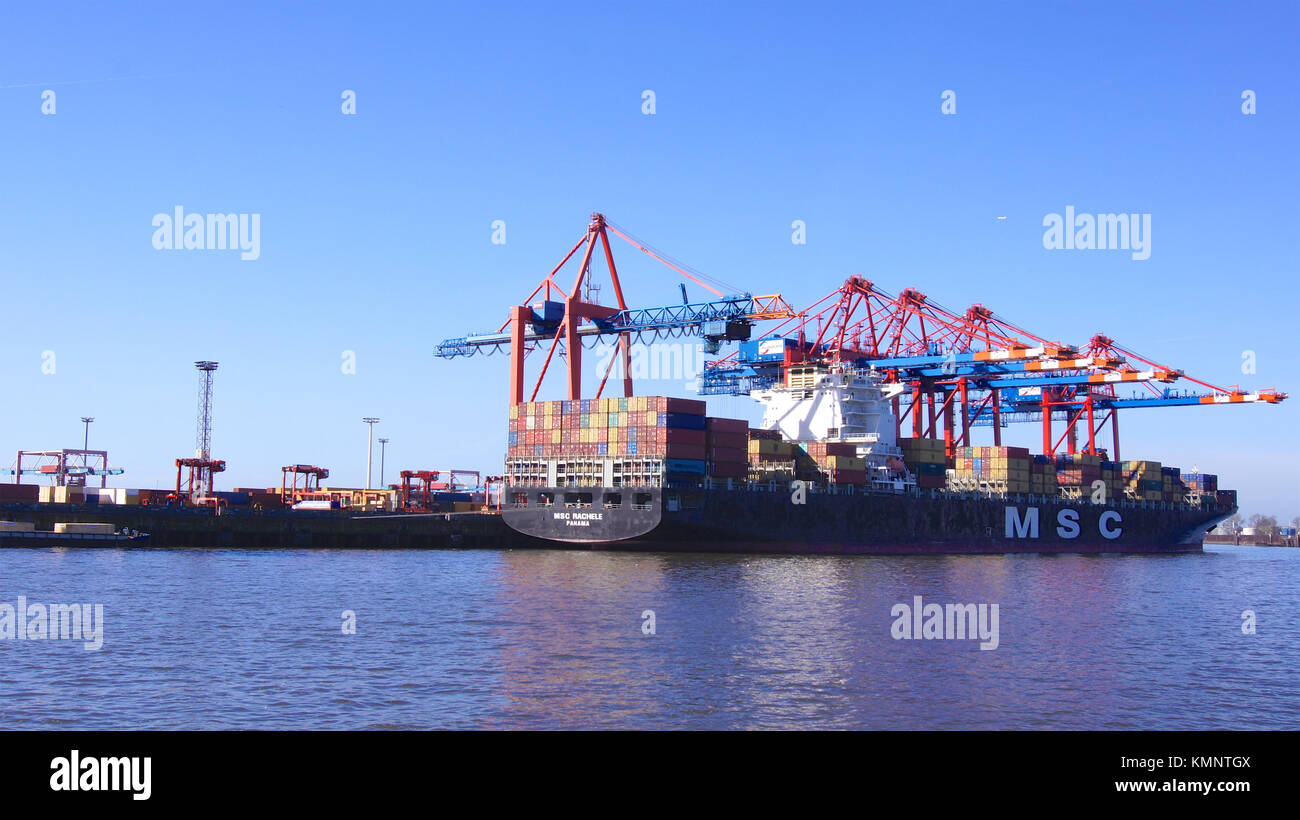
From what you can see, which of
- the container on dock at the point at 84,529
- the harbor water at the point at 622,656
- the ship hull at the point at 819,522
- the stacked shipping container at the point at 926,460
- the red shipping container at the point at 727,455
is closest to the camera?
the harbor water at the point at 622,656

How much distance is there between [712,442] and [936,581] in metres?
24.6

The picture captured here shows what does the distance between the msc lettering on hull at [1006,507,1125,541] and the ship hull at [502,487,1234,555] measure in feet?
0.30

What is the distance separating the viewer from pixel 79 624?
→ 3297 cm

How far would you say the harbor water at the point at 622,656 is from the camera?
21672 mm

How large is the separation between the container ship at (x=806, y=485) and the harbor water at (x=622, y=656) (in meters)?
19.8

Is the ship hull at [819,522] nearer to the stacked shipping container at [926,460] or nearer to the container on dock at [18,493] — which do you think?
the stacked shipping container at [926,460]

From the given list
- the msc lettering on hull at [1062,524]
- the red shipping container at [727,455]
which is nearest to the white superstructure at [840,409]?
the msc lettering on hull at [1062,524]

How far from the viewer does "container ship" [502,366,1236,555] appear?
73625mm

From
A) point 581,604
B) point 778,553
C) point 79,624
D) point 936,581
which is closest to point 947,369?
point 778,553

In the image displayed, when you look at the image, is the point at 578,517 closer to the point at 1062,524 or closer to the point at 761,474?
the point at 761,474

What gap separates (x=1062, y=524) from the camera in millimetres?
101875

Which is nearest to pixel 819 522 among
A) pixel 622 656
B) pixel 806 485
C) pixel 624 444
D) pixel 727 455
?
pixel 806 485

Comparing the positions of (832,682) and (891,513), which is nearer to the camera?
(832,682)
